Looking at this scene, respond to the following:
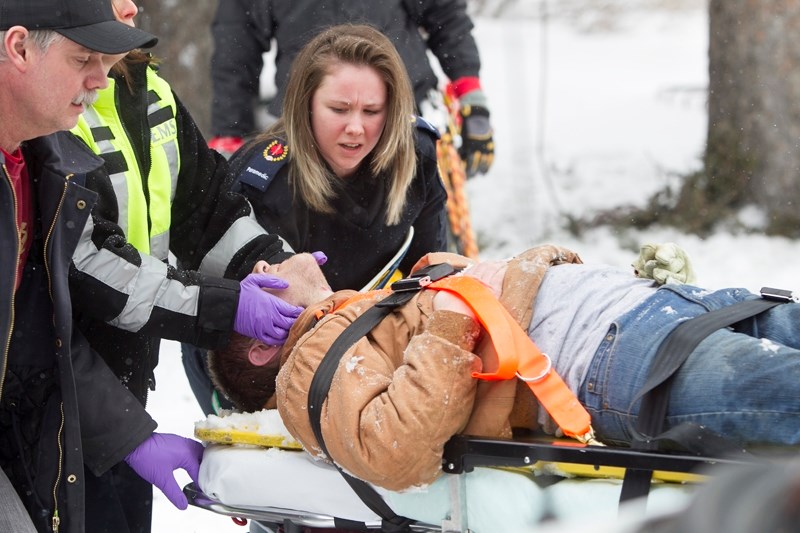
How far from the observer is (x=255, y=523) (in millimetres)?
3277

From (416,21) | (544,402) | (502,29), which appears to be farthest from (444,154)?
(502,29)

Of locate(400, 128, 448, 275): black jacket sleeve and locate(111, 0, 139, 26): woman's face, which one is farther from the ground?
locate(111, 0, 139, 26): woman's face

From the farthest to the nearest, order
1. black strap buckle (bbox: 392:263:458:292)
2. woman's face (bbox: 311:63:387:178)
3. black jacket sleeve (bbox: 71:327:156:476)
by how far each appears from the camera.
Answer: woman's face (bbox: 311:63:387:178), black strap buckle (bbox: 392:263:458:292), black jacket sleeve (bbox: 71:327:156:476)

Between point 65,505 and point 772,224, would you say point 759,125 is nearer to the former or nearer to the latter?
point 772,224

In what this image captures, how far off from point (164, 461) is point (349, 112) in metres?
1.38

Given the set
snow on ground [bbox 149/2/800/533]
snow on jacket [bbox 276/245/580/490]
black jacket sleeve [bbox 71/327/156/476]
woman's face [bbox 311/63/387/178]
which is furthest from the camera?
snow on ground [bbox 149/2/800/533]

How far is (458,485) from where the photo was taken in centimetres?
265

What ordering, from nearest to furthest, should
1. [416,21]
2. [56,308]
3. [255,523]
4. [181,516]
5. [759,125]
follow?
1. [56,308]
2. [255,523]
3. [181,516]
4. [416,21]
5. [759,125]

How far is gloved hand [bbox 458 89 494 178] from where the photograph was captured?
5.23 metres

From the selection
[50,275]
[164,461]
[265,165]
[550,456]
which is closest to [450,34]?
[265,165]

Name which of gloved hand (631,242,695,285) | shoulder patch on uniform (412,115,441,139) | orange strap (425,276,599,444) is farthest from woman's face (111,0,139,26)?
gloved hand (631,242,695,285)

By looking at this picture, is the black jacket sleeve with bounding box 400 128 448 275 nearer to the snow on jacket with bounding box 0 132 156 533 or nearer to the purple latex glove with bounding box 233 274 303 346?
the purple latex glove with bounding box 233 274 303 346

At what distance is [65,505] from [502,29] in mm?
12301

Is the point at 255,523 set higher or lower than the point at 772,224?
lower
